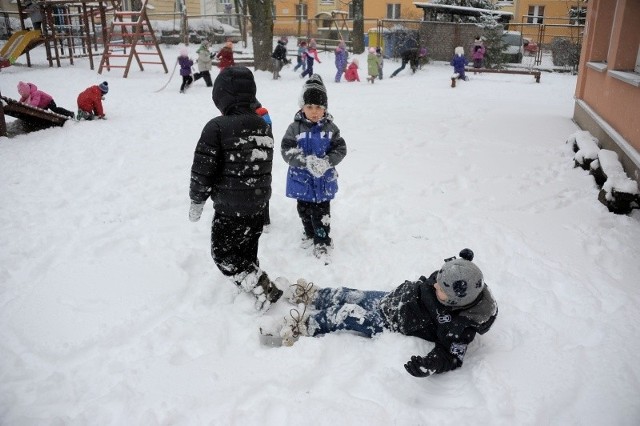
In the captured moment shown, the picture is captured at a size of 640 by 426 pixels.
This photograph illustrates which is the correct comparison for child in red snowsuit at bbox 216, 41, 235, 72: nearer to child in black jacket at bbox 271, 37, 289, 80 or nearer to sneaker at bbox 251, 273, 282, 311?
child in black jacket at bbox 271, 37, 289, 80

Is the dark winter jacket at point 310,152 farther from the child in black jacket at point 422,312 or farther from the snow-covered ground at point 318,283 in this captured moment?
the child in black jacket at point 422,312

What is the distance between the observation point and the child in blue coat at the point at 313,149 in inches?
143

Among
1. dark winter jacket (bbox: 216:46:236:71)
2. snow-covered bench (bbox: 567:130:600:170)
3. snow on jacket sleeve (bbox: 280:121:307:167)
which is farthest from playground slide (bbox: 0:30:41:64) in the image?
snow-covered bench (bbox: 567:130:600:170)

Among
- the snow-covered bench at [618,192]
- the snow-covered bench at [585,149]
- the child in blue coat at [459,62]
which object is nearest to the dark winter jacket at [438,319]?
the snow-covered bench at [618,192]

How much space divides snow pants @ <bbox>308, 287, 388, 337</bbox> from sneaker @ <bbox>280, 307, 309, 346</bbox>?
0.04m

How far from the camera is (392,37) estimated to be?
2028 cm

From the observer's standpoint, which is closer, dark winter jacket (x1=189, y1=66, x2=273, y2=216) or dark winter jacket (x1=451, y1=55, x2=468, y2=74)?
dark winter jacket (x1=189, y1=66, x2=273, y2=216)

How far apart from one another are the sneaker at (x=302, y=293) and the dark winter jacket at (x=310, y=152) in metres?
0.83

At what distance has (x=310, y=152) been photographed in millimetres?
3713

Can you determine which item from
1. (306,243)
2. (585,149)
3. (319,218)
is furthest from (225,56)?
Answer: (319,218)

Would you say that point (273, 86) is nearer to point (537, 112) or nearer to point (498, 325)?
point (537, 112)

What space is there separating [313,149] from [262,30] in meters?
13.6

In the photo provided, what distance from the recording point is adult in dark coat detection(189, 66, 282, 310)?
2.82 m

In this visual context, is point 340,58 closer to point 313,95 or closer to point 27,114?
point 27,114
